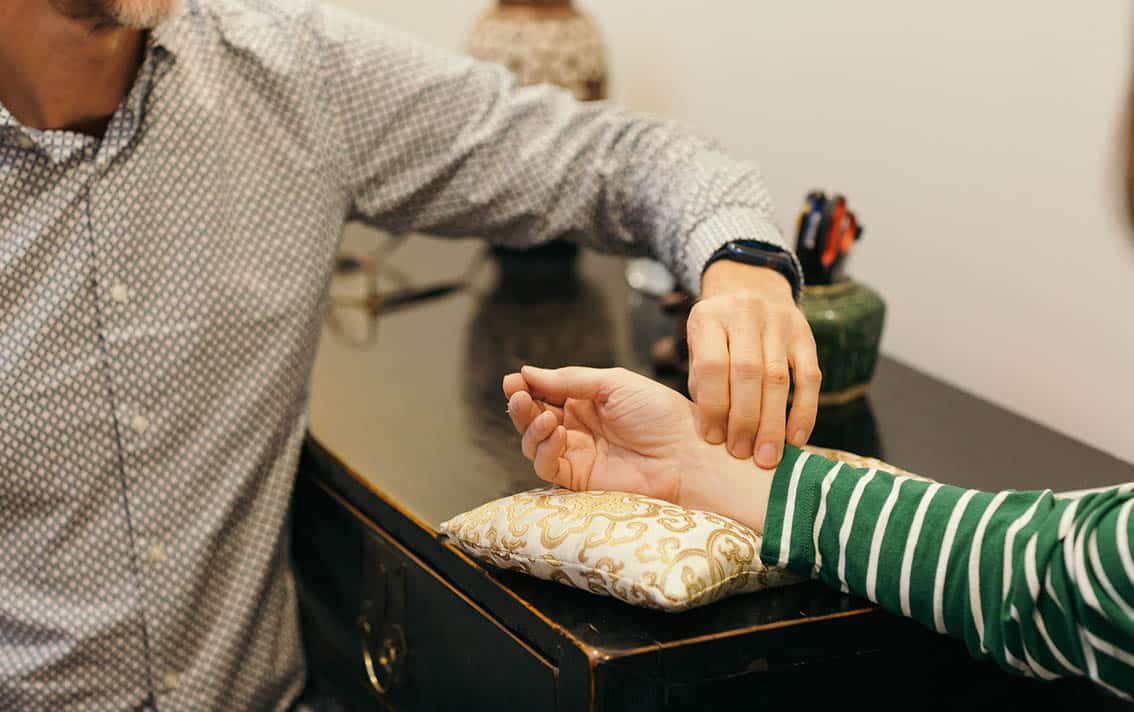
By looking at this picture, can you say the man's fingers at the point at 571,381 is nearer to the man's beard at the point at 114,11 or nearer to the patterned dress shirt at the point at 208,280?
the patterned dress shirt at the point at 208,280

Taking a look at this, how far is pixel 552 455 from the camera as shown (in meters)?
0.84

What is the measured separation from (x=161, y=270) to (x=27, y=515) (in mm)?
245

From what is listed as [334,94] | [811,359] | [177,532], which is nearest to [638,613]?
[811,359]

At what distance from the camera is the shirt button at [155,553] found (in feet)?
3.39

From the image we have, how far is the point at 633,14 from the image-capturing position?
1.72 metres

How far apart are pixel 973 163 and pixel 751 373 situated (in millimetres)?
504

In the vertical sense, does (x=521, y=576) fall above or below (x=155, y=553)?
above

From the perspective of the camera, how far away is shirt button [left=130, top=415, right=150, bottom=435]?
1018 mm

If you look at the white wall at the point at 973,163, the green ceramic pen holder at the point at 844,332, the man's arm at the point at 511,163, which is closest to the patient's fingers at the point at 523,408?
the man's arm at the point at 511,163

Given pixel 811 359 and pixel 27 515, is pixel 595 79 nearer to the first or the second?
pixel 811 359

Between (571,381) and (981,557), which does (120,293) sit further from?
(981,557)

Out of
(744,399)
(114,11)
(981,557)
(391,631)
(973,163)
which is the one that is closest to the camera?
(981,557)

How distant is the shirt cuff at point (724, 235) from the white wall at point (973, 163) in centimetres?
27

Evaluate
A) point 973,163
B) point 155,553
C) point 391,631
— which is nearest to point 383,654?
point 391,631
